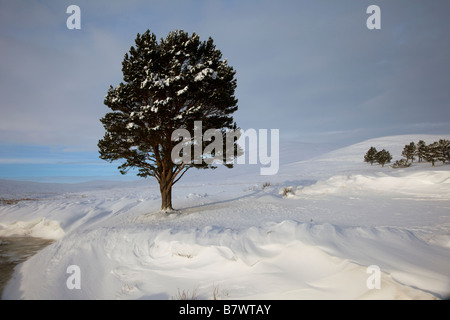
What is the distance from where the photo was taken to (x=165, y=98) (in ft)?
34.6

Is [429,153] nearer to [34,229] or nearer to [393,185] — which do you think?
[393,185]

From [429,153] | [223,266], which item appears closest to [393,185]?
[223,266]

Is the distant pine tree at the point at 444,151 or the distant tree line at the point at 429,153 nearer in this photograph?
the distant pine tree at the point at 444,151

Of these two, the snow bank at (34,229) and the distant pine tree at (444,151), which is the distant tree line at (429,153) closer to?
the distant pine tree at (444,151)

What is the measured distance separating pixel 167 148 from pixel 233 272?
26.1 ft

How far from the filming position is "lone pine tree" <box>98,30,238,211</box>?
9.70m

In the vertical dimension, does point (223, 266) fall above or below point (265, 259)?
below

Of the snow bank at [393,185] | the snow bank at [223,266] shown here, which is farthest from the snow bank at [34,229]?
the snow bank at [393,185]

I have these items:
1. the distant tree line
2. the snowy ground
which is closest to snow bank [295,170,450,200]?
the snowy ground

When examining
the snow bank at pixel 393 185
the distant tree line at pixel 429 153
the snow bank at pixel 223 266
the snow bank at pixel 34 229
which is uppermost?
the distant tree line at pixel 429 153

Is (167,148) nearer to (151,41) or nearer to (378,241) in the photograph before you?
(151,41)

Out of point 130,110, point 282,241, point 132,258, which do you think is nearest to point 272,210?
point 282,241

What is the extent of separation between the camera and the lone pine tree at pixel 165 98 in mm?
9703

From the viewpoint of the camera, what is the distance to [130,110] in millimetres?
10789
